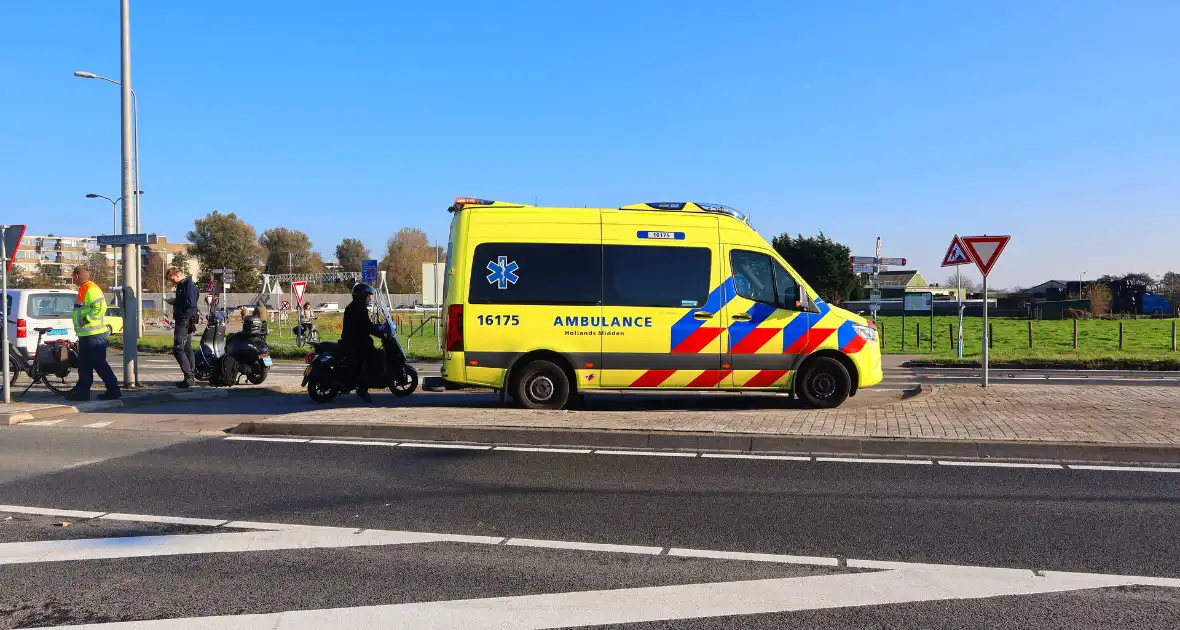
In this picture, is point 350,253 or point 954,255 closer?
point 954,255

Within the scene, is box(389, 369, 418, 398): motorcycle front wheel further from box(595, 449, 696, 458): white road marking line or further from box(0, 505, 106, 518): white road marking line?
box(0, 505, 106, 518): white road marking line

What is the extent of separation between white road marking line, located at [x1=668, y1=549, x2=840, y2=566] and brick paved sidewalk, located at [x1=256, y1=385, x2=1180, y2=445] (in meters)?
3.80

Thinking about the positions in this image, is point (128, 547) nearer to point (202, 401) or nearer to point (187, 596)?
point (187, 596)

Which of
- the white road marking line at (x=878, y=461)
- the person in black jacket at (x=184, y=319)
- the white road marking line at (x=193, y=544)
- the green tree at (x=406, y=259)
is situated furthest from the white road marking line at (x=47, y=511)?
the green tree at (x=406, y=259)

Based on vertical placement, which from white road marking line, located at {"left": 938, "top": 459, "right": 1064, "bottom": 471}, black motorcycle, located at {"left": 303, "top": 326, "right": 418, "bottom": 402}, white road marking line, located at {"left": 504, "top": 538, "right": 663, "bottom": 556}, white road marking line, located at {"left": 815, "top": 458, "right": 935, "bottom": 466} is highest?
black motorcycle, located at {"left": 303, "top": 326, "right": 418, "bottom": 402}

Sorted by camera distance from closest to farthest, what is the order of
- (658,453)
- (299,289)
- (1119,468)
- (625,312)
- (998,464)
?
(1119,468), (998,464), (658,453), (625,312), (299,289)

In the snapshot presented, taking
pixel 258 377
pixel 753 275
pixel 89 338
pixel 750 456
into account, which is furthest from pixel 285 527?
pixel 258 377

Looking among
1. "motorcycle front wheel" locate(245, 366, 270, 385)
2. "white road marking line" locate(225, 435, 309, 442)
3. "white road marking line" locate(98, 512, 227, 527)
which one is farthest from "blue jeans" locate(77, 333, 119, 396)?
"white road marking line" locate(98, 512, 227, 527)

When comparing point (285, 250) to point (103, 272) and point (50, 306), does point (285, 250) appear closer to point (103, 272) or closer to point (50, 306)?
point (103, 272)

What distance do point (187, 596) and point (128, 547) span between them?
115 centimetres

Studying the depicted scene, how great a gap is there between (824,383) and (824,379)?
0.05 meters

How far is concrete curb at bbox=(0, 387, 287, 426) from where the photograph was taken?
10.8 meters

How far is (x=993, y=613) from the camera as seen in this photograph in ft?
13.9

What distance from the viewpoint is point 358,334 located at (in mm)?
12398
